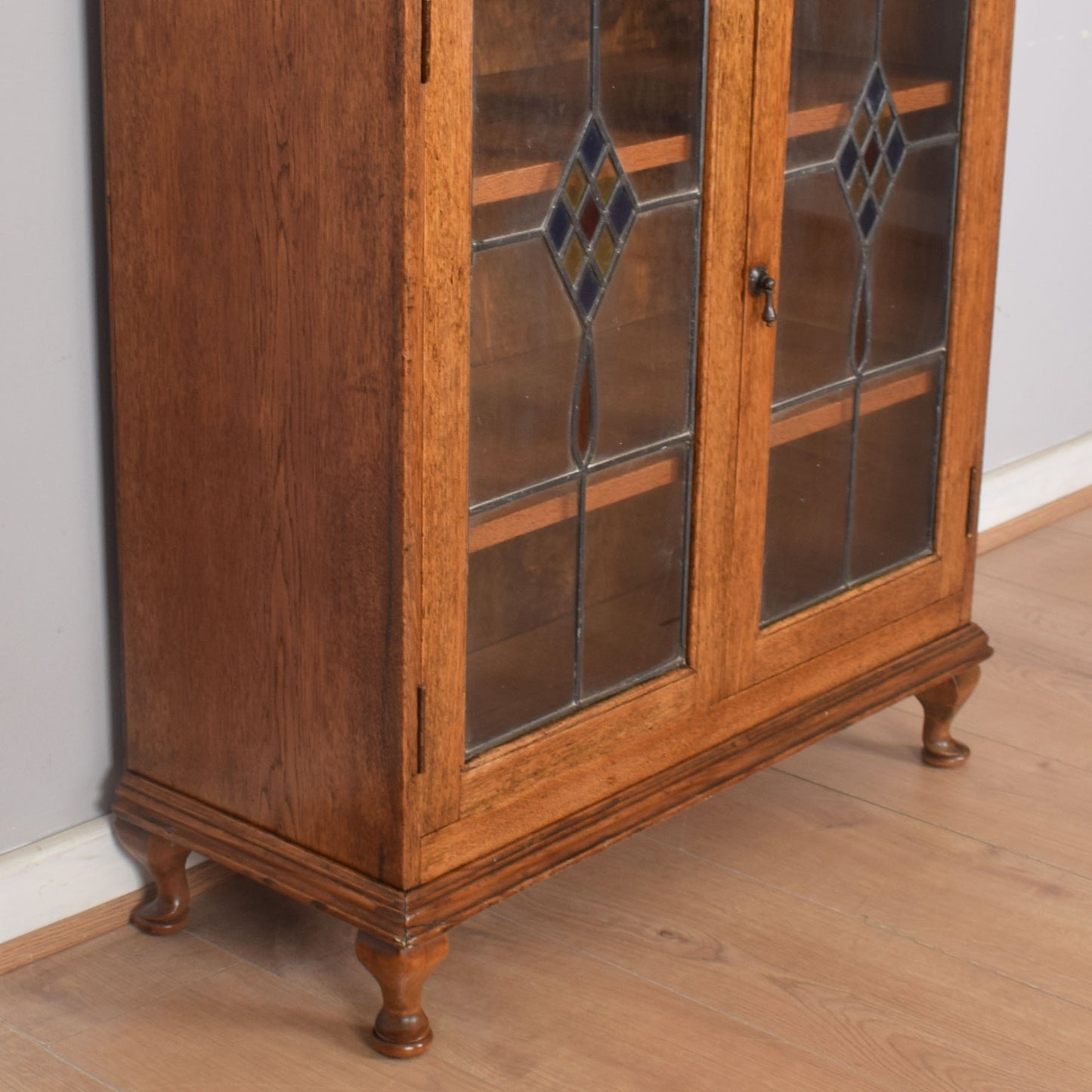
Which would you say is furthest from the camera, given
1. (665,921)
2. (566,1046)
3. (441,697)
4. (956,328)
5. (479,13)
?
(956,328)

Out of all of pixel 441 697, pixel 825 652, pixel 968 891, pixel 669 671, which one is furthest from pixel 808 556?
pixel 441 697

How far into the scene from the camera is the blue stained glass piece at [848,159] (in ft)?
5.55

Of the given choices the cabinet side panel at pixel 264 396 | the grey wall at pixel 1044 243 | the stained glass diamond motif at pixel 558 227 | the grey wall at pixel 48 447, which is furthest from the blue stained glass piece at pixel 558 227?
the grey wall at pixel 1044 243

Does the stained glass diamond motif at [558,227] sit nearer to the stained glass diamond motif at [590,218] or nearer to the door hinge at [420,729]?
the stained glass diamond motif at [590,218]

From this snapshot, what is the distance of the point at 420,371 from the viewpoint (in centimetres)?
133

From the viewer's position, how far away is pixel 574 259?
4.73ft

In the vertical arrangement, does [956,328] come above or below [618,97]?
below

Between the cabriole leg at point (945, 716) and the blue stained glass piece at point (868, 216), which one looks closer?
the blue stained glass piece at point (868, 216)

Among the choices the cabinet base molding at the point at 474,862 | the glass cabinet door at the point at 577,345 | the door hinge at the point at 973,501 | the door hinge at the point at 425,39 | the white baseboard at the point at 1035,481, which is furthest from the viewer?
the white baseboard at the point at 1035,481

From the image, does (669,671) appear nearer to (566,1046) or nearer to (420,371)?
(566,1046)

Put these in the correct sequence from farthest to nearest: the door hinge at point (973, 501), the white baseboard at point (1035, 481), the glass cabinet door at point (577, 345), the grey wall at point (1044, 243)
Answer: the white baseboard at point (1035, 481), the grey wall at point (1044, 243), the door hinge at point (973, 501), the glass cabinet door at point (577, 345)

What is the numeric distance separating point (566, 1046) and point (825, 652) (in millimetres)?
498

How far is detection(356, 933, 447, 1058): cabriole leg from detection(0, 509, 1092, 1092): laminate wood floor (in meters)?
0.02

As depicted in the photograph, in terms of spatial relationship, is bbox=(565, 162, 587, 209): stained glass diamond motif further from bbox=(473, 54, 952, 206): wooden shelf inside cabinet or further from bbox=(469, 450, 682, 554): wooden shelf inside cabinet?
bbox=(469, 450, 682, 554): wooden shelf inside cabinet
